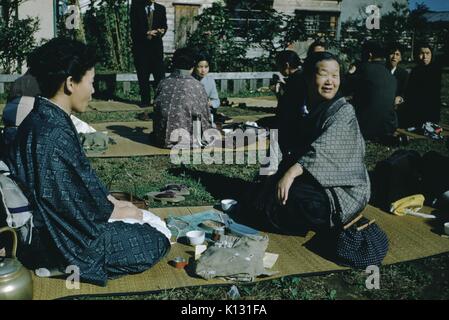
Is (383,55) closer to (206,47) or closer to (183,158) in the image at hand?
(183,158)

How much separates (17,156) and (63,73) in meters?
0.59

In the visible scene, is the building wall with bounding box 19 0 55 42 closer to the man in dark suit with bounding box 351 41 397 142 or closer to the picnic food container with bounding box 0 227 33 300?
the man in dark suit with bounding box 351 41 397 142

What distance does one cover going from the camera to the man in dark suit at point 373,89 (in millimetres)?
7062

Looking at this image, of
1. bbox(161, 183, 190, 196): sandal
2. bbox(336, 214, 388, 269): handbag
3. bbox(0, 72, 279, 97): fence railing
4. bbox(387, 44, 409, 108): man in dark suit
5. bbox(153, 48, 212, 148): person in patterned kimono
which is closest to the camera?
bbox(336, 214, 388, 269): handbag

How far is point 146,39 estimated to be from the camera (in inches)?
424

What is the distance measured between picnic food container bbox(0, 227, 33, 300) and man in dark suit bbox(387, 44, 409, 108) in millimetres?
6792

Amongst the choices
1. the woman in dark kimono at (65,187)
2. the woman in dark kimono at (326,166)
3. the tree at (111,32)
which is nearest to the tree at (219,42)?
the tree at (111,32)

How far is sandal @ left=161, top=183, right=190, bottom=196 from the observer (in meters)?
5.25

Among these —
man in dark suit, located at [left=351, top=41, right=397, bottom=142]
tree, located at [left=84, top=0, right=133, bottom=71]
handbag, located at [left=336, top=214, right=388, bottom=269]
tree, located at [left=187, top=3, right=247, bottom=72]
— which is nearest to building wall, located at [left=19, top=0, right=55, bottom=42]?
tree, located at [left=84, top=0, right=133, bottom=71]

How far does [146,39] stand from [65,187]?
8.17 metres

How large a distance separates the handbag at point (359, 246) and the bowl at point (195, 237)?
3.50ft

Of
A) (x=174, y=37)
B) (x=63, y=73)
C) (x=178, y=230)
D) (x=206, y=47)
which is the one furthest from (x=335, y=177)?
(x=174, y=37)

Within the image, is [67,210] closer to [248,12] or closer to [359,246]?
[359,246]

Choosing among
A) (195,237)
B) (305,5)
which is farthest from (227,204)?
(305,5)
